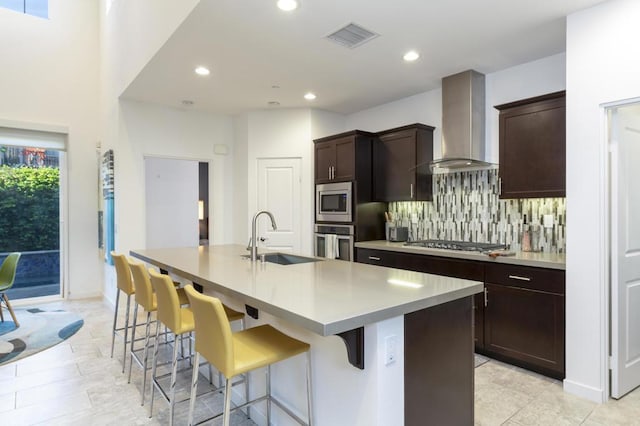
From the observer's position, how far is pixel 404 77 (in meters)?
3.89

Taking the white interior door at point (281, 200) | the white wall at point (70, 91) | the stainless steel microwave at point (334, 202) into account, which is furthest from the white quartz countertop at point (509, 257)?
the white wall at point (70, 91)

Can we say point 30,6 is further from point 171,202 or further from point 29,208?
point 171,202

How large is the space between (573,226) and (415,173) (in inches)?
72.2

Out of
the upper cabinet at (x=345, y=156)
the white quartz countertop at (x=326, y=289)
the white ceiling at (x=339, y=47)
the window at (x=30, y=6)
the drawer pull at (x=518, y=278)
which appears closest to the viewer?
the white quartz countertop at (x=326, y=289)

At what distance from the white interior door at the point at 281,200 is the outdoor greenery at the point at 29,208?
11.2 feet

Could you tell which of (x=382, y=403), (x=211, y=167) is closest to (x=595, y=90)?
(x=382, y=403)

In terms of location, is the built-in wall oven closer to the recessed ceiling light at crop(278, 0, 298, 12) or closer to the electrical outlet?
the recessed ceiling light at crop(278, 0, 298, 12)

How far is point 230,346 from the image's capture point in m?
1.55

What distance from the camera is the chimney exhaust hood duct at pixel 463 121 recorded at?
3695 mm

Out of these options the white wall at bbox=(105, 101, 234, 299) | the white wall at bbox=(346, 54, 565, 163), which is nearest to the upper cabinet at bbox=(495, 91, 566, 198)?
the white wall at bbox=(346, 54, 565, 163)

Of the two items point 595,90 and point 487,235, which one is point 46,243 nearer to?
point 487,235

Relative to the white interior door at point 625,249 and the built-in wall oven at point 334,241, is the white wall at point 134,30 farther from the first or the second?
the white interior door at point 625,249

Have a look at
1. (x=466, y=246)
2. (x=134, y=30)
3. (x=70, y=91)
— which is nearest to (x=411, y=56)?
(x=466, y=246)

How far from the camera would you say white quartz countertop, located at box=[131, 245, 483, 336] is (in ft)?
4.50
